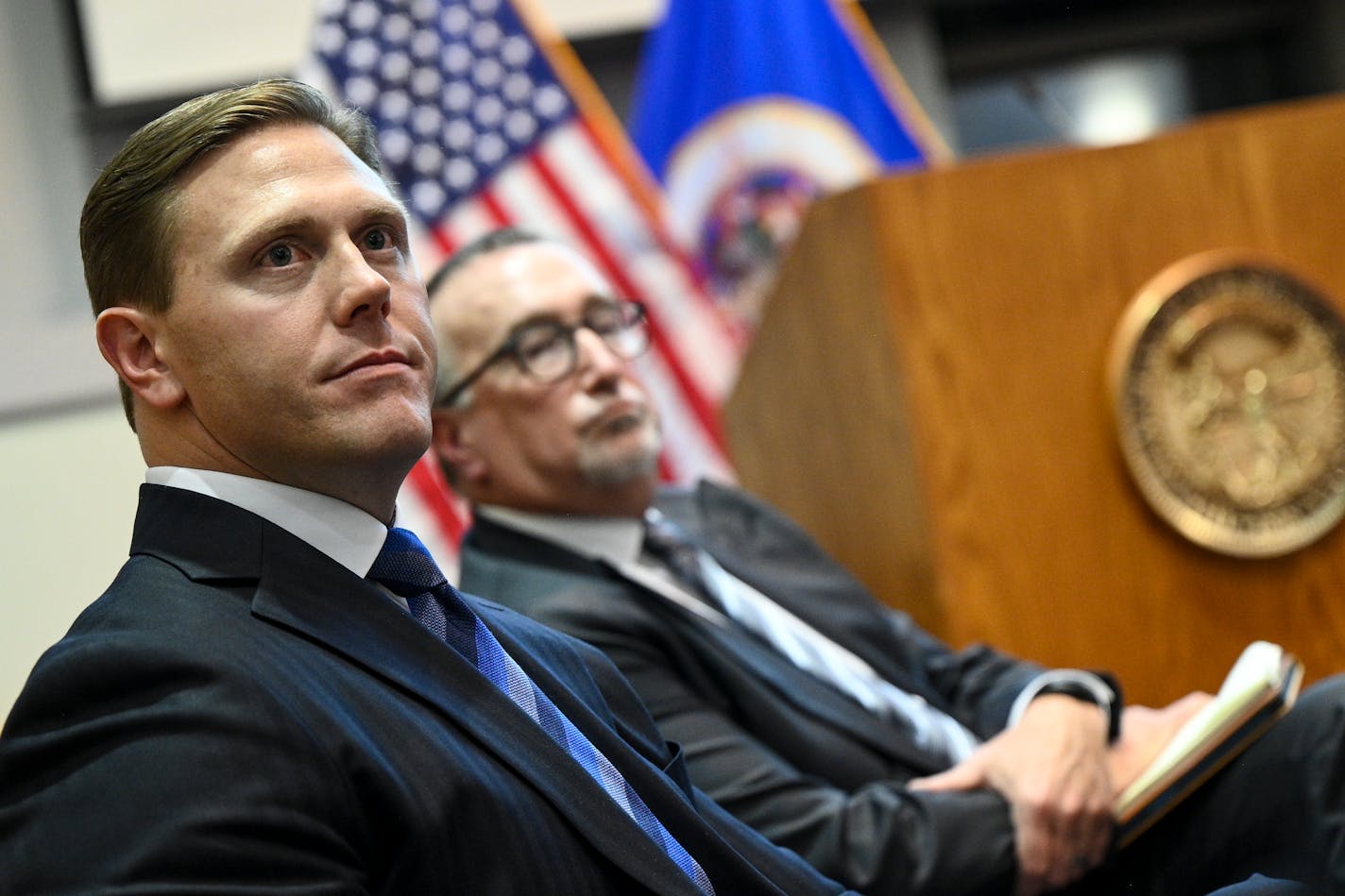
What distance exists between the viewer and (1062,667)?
6.78 ft

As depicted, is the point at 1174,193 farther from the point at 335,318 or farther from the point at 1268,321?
the point at 335,318

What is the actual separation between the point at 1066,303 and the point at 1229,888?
3.23ft

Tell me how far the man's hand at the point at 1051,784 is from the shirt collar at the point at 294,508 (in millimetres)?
828

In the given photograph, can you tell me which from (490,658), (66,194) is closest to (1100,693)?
(490,658)

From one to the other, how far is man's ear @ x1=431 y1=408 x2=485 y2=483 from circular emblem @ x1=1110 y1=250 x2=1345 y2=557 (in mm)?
928

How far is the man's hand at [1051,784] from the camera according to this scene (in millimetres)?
1523

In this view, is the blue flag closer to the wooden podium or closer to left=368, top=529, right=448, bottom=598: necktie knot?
the wooden podium

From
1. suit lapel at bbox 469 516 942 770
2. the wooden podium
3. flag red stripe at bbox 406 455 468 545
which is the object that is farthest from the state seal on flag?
suit lapel at bbox 469 516 942 770

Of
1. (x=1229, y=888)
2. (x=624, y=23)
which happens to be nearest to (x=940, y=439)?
(x=1229, y=888)

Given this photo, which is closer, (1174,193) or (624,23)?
(1174,193)

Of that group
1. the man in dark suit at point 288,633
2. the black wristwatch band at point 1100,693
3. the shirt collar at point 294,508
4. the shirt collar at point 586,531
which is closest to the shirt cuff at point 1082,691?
the black wristwatch band at point 1100,693

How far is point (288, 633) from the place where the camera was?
989 mm

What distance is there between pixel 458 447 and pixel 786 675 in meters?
0.63


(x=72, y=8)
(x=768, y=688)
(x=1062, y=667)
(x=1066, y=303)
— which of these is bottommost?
(x=1062, y=667)
